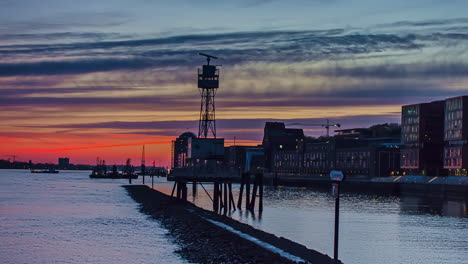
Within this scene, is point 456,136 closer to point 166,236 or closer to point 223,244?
point 166,236

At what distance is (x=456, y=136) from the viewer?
171m

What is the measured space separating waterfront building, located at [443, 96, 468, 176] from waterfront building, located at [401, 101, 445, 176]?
26.4 ft

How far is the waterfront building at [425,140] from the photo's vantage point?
187375mm

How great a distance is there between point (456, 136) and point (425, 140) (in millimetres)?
18010

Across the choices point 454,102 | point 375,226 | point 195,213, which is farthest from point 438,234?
point 454,102

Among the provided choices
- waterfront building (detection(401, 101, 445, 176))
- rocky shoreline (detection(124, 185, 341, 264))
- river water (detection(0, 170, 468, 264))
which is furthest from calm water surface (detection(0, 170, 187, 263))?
waterfront building (detection(401, 101, 445, 176))

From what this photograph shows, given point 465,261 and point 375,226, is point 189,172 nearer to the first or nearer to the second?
point 375,226

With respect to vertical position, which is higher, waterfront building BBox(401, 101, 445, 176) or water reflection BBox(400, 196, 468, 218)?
waterfront building BBox(401, 101, 445, 176)

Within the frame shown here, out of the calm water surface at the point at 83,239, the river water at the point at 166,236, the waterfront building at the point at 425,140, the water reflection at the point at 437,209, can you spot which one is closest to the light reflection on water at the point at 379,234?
the river water at the point at 166,236

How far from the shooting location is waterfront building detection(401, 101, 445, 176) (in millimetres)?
187375

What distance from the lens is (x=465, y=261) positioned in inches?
1403

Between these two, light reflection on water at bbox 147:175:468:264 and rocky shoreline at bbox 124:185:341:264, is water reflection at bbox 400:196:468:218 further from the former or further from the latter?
rocky shoreline at bbox 124:185:341:264

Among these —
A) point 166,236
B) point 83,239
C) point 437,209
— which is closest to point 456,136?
point 437,209

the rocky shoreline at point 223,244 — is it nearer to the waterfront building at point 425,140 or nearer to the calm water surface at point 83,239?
the calm water surface at point 83,239
